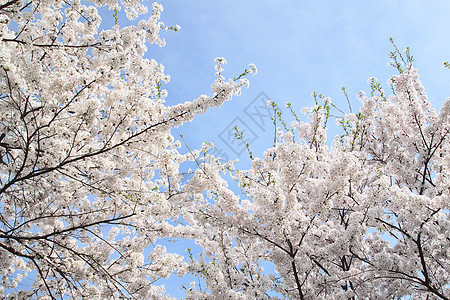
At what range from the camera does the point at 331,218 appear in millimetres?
7051

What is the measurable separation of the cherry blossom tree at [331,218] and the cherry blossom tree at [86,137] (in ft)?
3.51

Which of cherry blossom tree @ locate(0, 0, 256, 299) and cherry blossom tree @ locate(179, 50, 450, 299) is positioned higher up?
cherry blossom tree @ locate(0, 0, 256, 299)

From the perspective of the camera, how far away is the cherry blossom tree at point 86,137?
13.4ft

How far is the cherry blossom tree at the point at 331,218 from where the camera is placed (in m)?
5.07

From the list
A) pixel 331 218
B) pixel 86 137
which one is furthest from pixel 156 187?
pixel 331 218

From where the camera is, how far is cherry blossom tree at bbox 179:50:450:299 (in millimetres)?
5070

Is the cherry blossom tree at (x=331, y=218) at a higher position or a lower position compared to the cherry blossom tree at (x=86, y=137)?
lower

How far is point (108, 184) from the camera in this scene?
189 inches

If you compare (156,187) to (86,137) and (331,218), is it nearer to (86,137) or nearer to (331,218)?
(86,137)

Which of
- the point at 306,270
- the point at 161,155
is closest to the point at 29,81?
the point at 161,155

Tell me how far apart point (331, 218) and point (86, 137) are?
5.89 metres

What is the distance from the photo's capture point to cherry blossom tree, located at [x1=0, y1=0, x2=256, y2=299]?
4.08 metres

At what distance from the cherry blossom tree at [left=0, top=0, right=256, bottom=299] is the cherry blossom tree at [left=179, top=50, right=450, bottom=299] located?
107 centimetres

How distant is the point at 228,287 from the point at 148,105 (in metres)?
4.29
